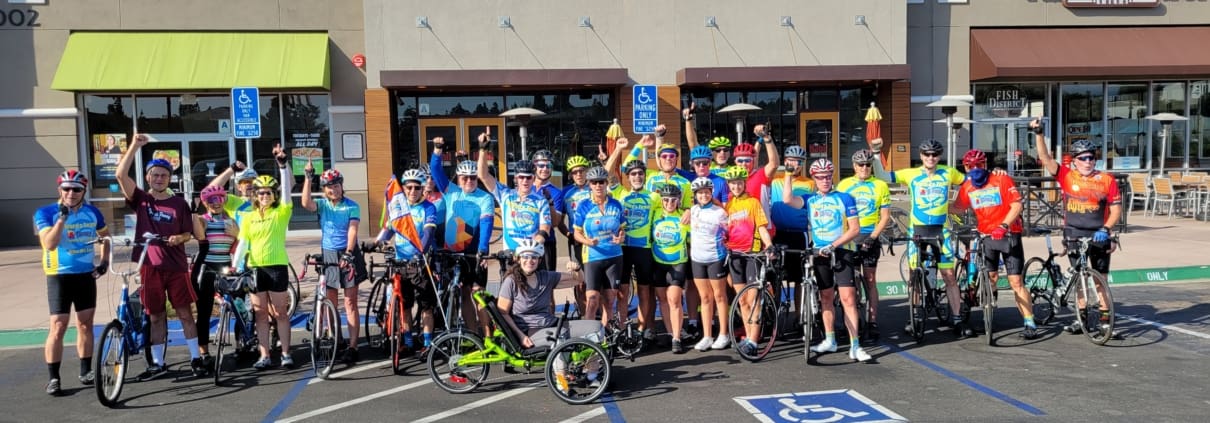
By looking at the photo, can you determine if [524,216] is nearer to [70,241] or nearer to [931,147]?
[70,241]

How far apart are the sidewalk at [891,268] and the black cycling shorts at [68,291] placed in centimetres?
182

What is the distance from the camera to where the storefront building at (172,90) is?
16.7 metres

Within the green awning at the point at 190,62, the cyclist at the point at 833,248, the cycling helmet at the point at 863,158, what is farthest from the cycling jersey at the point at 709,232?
the green awning at the point at 190,62

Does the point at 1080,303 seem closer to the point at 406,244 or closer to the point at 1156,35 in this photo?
the point at 406,244

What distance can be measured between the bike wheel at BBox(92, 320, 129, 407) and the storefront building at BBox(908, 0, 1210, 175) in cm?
1714

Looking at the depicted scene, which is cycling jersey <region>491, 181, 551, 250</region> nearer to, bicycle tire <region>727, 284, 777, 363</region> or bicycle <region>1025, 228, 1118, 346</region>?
bicycle tire <region>727, 284, 777, 363</region>

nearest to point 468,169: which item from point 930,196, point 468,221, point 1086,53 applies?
point 468,221

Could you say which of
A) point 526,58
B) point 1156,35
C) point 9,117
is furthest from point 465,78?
point 1156,35

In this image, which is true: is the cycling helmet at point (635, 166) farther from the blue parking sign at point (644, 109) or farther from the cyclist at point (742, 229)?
the blue parking sign at point (644, 109)

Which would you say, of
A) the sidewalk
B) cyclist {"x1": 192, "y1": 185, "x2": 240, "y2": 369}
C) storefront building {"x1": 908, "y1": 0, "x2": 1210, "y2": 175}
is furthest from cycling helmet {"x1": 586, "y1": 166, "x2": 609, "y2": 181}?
storefront building {"x1": 908, "y1": 0, "x2": 1210, "y2": 175}

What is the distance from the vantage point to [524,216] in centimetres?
736

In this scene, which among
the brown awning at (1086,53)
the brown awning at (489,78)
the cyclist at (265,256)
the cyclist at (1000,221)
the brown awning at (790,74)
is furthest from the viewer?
the brown awning at (1086,53)

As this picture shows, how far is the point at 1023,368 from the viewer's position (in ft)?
22.4

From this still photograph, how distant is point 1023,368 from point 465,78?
41.2ft
